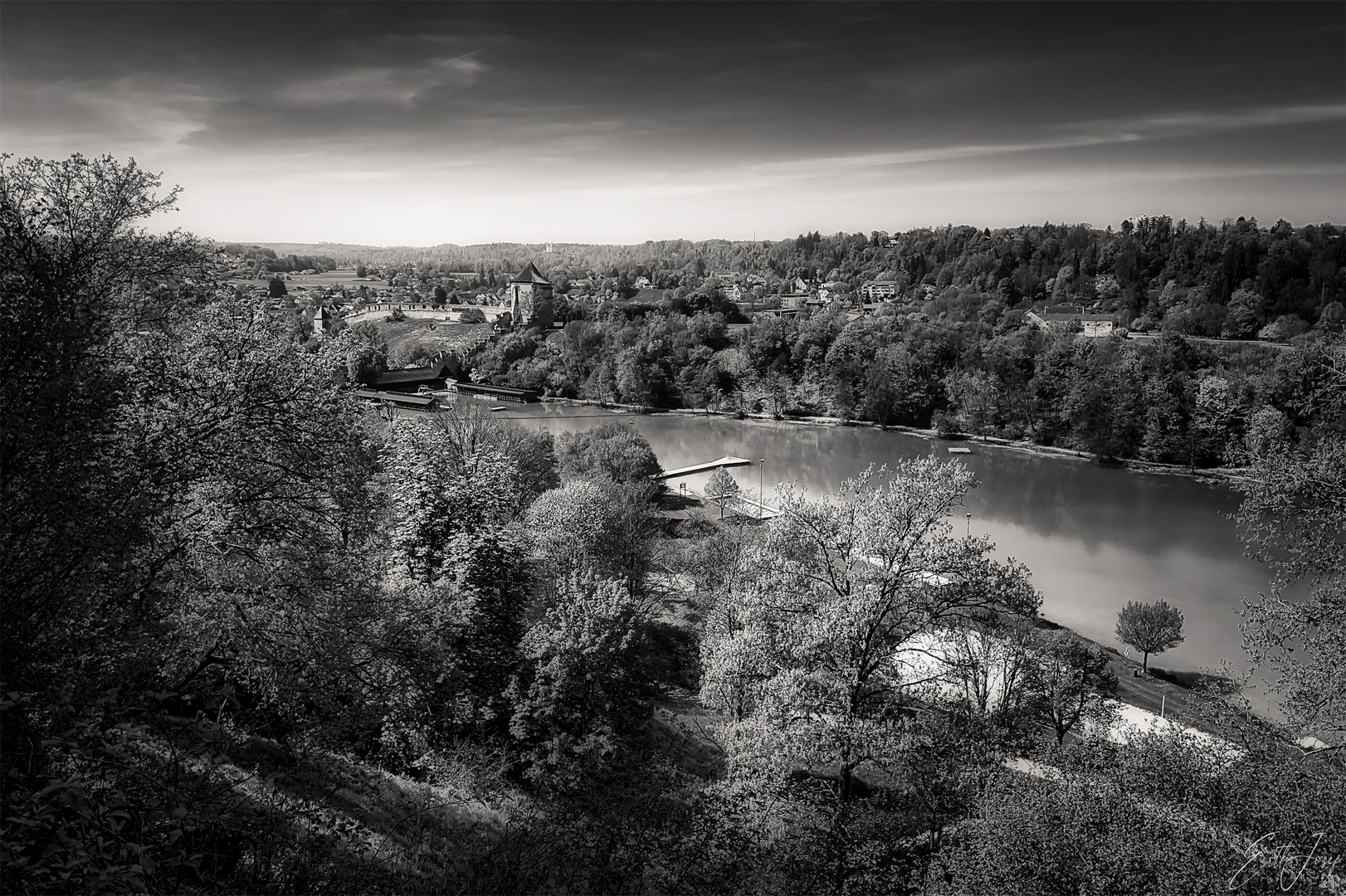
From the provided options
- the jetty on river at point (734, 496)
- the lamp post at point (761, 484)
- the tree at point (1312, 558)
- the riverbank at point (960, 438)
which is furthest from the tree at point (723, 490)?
→ the tree at point (1312, 558)

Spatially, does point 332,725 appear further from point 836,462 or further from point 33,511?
point 836,462

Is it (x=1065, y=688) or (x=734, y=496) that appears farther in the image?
(x=734, y=496)

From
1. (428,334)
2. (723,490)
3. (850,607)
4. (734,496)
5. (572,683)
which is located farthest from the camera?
(428,334)

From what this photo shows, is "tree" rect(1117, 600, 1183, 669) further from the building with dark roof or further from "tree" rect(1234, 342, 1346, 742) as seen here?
the building with dark roof

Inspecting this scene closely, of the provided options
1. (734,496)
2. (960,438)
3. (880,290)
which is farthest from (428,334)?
(734,496)

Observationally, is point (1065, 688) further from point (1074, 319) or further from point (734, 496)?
point (1074, 319)

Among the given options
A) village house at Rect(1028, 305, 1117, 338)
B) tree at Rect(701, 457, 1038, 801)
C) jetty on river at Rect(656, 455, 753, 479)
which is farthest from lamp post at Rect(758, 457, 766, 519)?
village house at Rect(1028, 305, 1117, 338)
